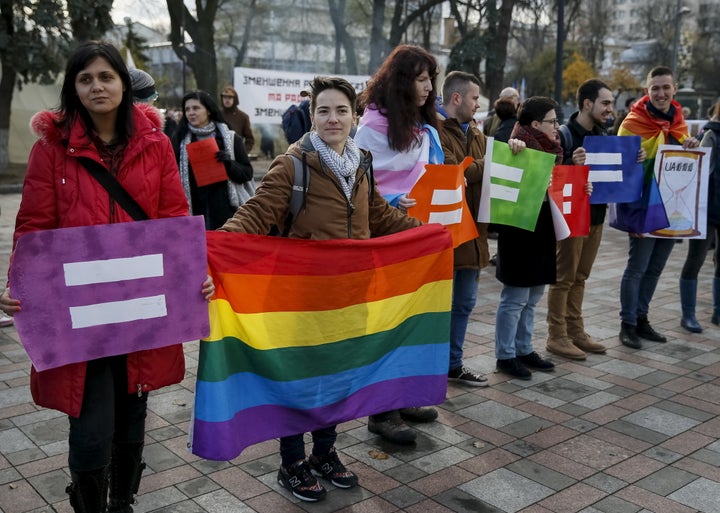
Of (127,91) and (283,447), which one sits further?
(283,447)

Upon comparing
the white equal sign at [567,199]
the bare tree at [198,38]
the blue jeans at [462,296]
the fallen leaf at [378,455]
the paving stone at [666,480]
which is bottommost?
the paving stone at [666,480]

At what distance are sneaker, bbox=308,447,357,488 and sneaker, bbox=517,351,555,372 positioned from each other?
2.24 m

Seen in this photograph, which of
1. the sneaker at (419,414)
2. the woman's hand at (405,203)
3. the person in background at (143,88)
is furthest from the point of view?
the person in background at (143,88)

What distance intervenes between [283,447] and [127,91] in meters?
1.72

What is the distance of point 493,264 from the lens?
979 centimetres

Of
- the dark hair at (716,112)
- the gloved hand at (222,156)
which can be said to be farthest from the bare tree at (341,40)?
the gloved hand at (222,156)

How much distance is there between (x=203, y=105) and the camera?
600cm

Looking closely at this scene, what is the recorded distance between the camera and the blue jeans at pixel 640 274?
20.8 feet

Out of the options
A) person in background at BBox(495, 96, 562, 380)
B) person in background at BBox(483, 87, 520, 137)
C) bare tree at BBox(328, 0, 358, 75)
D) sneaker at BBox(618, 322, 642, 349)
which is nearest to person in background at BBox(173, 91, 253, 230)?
person in background at BBox(495, 96, 562, 380)

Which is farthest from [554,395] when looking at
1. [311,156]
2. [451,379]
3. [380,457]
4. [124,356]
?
[124,356]

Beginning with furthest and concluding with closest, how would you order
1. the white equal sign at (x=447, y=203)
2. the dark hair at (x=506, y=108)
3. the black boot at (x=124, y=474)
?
the dark hair at (x=506, y=108), the white equal sign at (x=447, y=203), the black boot at (x=124, y=474)

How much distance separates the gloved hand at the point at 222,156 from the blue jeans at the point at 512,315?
2293 millimetres

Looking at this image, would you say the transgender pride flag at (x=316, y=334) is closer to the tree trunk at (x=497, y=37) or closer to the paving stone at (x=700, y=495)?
the paving stone at (x=700, y=495)

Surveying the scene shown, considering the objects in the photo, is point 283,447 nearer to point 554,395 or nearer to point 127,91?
point 127,91
